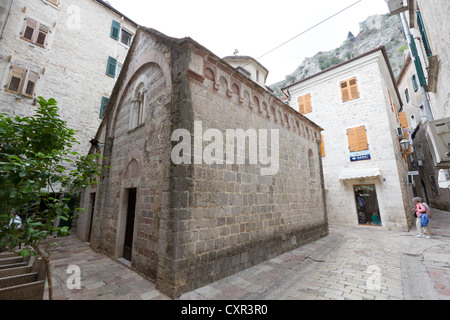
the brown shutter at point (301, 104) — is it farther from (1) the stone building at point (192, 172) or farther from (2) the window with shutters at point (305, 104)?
(1) the stone building at point (192, 172)

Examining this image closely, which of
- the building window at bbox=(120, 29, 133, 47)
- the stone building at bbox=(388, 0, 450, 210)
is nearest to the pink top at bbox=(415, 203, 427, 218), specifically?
the stone building at bbox=(388, 0, 450, 210)

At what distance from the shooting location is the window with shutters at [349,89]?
1214cm

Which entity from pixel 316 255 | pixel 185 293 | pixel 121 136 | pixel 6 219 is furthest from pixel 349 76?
pixel 6 219

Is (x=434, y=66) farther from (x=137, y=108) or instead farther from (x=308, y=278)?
(x=137, y=108)

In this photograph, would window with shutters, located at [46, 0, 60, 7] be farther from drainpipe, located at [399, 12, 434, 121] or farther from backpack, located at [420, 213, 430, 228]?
backpack, located at [420, 213, 430, 228]

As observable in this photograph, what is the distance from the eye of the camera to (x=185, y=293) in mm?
3523

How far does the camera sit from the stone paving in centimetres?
349

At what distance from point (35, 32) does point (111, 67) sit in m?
3.71

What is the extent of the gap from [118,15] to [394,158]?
19.8 meters

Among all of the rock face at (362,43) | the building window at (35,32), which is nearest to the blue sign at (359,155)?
the building window at (35,32)

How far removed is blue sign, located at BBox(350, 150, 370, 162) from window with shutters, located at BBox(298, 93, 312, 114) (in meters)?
4.30

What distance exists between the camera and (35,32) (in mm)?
10133
